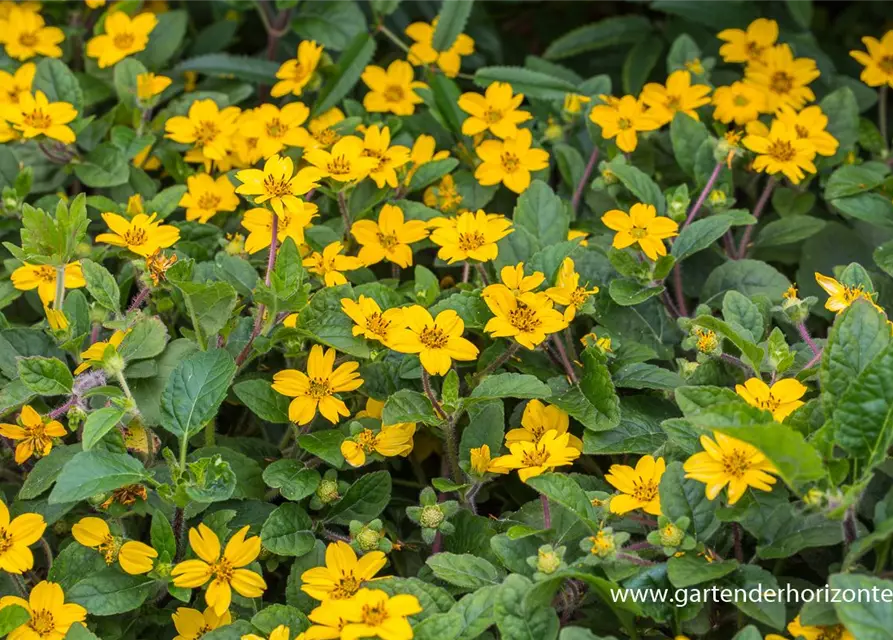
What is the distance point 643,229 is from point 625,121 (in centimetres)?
37

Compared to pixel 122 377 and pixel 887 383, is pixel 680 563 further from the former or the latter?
pixel 122 377

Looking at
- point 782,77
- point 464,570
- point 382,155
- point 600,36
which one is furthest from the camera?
point 600,36

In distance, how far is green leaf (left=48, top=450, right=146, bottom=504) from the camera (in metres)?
1.37

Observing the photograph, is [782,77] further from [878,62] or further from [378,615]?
[378,615]

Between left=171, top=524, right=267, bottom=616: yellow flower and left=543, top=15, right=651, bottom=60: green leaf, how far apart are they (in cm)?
152

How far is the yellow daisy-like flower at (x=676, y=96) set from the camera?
2131 mm

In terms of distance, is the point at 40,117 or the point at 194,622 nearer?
the point at 194,622

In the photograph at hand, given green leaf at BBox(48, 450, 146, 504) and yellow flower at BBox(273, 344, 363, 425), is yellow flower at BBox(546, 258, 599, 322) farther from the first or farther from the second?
green leaf at BBox(48, 450, 146, 504)

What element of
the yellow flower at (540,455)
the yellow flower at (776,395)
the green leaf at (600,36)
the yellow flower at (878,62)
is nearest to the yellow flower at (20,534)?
the yellow flower at (540,455)

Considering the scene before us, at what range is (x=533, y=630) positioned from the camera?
134cm

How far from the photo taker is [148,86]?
7.06 feet

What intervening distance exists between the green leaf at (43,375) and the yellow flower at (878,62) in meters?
1.72

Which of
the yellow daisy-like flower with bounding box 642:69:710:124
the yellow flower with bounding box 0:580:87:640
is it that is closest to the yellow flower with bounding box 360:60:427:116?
the yellow daisy-like flower with bounding box 642:69:710:124

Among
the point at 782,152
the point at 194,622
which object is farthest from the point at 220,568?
the point at 782,152
